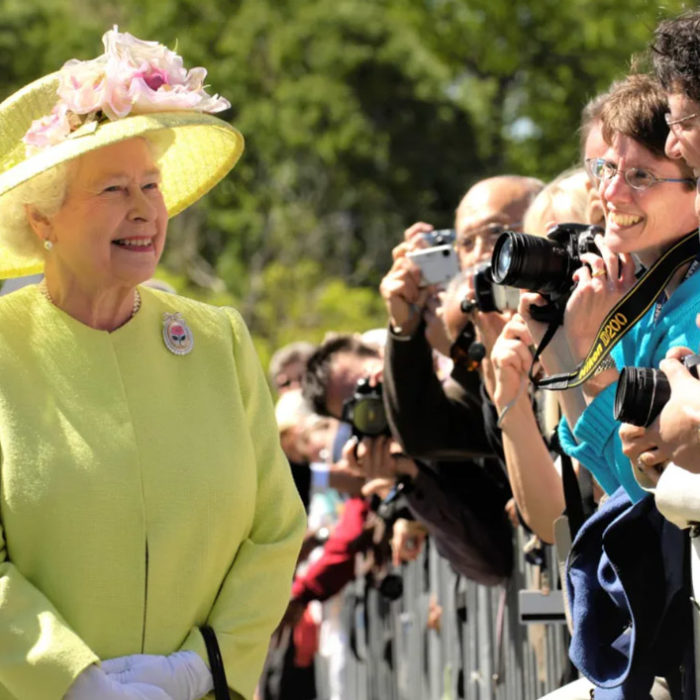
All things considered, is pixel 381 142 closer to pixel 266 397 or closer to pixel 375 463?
pixel 375 463

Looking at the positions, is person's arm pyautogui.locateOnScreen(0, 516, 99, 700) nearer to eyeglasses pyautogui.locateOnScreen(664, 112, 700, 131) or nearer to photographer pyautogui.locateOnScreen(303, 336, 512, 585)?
eyeglasses pyautogui.locateOnScreen(664, 112, 700, 131)

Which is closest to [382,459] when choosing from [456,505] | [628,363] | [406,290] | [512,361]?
[456,505]

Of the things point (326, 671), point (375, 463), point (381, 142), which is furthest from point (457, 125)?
point (375, 463)

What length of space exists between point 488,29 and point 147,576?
23906 millimetres

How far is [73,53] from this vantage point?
34.2 m

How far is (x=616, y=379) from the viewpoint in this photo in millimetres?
3865

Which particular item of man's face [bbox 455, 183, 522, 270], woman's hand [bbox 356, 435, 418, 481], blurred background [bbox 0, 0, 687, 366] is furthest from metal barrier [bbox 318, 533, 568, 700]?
blurred background [bbox 0, 0, 687, 366]

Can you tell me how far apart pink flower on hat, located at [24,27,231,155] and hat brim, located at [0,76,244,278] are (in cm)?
3

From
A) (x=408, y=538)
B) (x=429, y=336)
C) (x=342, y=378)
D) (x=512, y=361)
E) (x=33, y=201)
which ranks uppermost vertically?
(x=33, y=201)

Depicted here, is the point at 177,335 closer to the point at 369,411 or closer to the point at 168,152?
the point at 168,152

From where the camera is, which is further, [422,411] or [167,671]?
[422,411]

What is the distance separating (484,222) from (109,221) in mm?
1931

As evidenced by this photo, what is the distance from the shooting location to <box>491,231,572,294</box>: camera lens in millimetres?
4062

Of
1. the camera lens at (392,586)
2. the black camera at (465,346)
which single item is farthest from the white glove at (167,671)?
the camera lens at (392,586)
